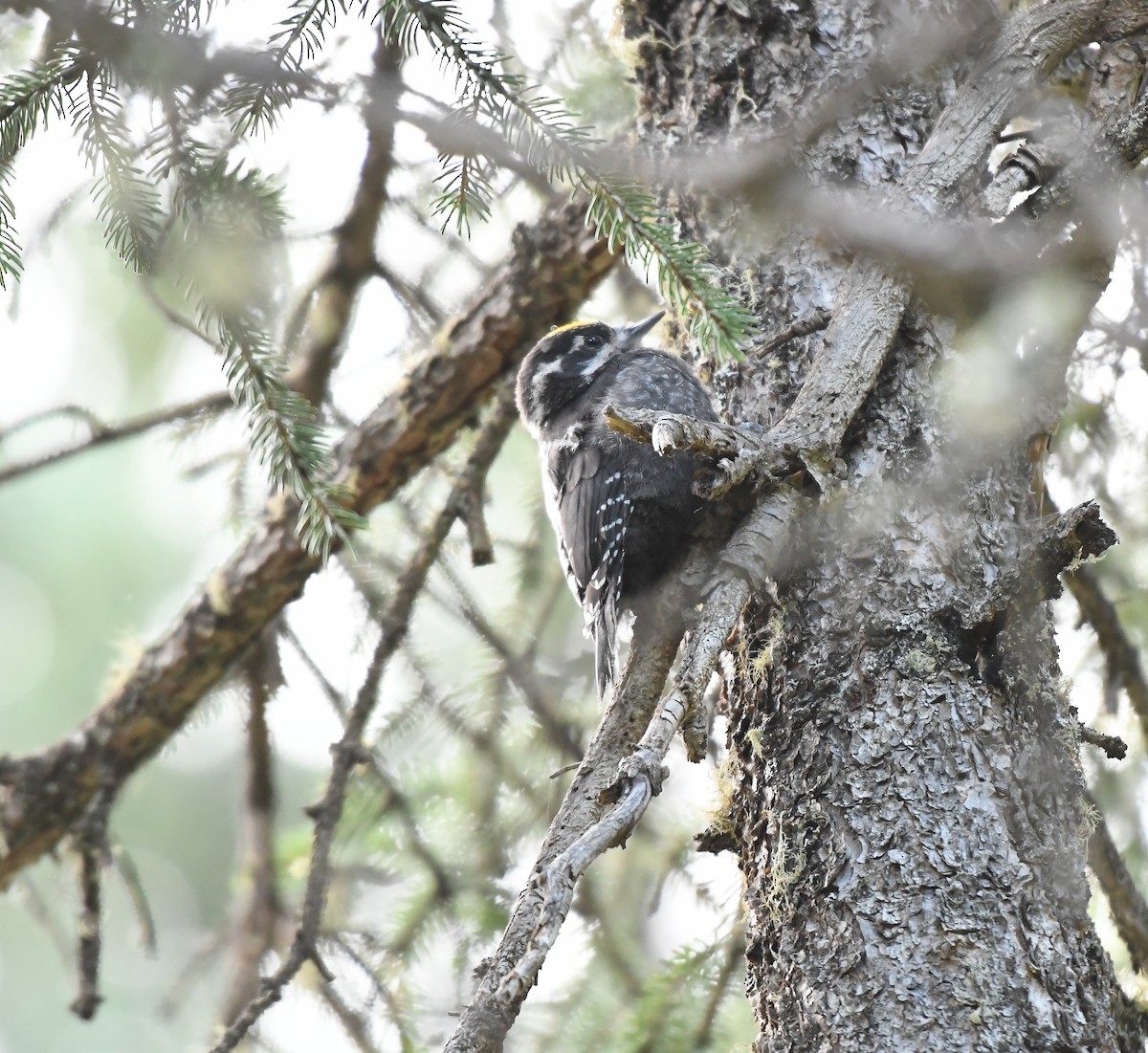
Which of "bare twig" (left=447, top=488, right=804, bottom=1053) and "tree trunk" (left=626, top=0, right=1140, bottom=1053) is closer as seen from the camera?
"bare twig" (left=447, top=488, right=804, bottom=1053)

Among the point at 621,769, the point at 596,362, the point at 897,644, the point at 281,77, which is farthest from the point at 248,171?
the point at 596,362

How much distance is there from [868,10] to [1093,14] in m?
A: 0.51

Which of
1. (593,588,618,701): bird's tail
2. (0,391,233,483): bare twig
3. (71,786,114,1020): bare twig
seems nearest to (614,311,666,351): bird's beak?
(593,588,618,701): bird's tail

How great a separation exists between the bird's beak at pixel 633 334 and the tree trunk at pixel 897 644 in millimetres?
650

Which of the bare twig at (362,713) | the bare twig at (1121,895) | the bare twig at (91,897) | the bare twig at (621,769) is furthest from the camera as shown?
the bare twig at (91,897)

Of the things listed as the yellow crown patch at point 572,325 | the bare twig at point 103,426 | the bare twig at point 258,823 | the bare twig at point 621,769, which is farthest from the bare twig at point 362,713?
the bare twig at point 621,769

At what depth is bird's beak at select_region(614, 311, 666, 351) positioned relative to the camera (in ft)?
11.0

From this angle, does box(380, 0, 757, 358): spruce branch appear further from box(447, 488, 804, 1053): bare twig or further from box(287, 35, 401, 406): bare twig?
box(287, 35, 401, 406): bare twig

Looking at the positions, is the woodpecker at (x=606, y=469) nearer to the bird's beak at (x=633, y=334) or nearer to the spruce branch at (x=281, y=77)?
the bird's beak at (x=633, y=334)

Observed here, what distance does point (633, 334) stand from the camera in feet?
11.1

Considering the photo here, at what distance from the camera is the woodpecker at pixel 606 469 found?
103 inches

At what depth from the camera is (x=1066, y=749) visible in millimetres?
1970

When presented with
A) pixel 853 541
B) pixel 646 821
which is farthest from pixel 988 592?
pixel 646 821

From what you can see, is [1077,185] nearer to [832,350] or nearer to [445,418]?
[832,350]
